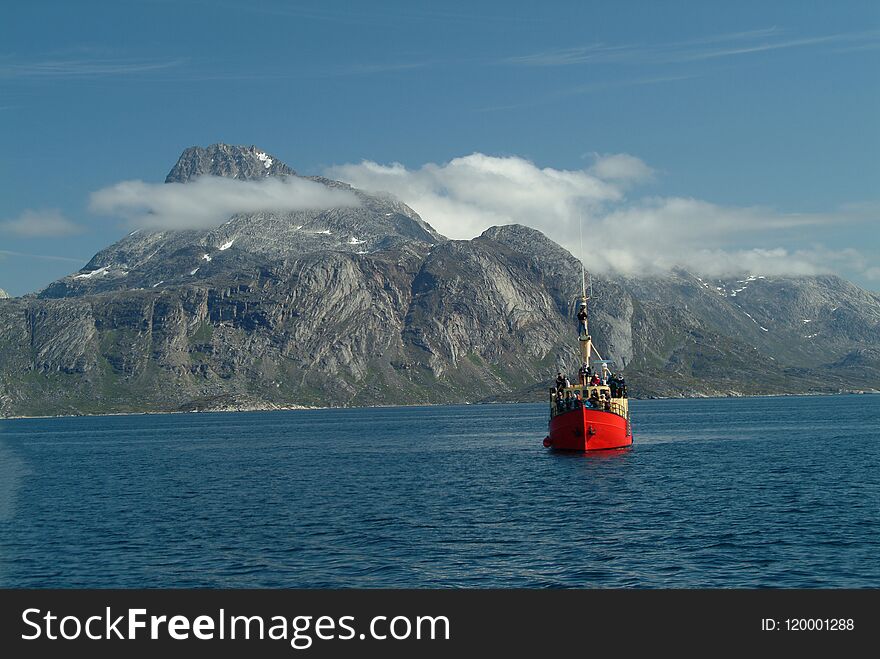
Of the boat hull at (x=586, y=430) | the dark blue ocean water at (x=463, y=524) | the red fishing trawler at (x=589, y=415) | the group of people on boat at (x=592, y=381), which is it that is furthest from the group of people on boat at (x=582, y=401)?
the dark blue ocean water at (x=463, y=524)

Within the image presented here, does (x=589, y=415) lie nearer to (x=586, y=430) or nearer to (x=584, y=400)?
(x=586, y=430)

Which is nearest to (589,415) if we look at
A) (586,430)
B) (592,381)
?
(586,430)

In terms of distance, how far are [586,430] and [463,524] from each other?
2821 inches

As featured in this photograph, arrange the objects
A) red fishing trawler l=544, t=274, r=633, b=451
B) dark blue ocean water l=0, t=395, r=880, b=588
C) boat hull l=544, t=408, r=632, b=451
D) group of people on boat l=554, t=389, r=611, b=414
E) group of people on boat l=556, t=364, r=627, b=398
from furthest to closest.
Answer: group of people on boat l=556, t=364, r=627, b=398 → group of people on boat l=554, t=389, r=611, b=414 → red fishing trawler l=544, t=274, r=633, b=451 → boat hull l=544, t=408, r=632, b=451 → dark blue ocean water l=0, t=395, r=880, b=588

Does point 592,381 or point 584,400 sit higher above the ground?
point 592,381

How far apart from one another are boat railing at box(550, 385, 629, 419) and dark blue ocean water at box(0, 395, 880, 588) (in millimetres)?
10432

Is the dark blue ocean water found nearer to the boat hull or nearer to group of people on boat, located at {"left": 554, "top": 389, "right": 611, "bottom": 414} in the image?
the boat hull

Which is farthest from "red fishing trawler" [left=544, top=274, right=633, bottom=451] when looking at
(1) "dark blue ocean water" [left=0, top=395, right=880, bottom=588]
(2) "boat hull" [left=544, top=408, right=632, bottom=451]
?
(1) "dark blue ocean water" [left=0, top=395, right=880, bottom=588]

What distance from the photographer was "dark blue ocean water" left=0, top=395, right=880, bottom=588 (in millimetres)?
60469

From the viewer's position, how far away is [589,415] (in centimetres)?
14962

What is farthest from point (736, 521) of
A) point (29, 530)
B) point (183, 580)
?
point (29, 530)

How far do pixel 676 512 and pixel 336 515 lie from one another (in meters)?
30.7
